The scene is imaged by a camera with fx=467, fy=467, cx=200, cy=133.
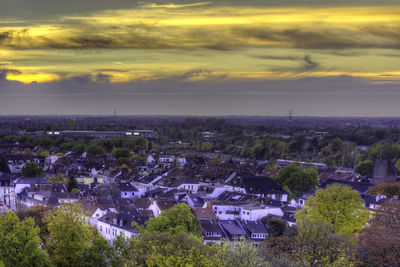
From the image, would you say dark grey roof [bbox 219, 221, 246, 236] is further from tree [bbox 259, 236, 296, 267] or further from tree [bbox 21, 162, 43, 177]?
tree [bbox 21, 162, 43, 177]

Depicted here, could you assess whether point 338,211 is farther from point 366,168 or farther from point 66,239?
point 366,168

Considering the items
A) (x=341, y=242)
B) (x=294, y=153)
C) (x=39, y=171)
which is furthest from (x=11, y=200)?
(x=294, y=153)

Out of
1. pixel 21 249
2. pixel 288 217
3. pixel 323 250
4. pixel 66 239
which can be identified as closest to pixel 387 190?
pixel 288 217

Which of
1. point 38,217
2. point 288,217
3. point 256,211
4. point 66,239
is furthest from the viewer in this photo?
point 256,211

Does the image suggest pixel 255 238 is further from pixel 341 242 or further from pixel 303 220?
pixel 341 242

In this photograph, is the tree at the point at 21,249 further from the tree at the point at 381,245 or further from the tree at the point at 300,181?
the tree at the point at 300,181

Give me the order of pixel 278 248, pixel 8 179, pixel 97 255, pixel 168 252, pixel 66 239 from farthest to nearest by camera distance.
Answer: pixel 8 179 → pixel 278 248 → pixel 66 239 → pixel 97 255 → pixel 168 252
